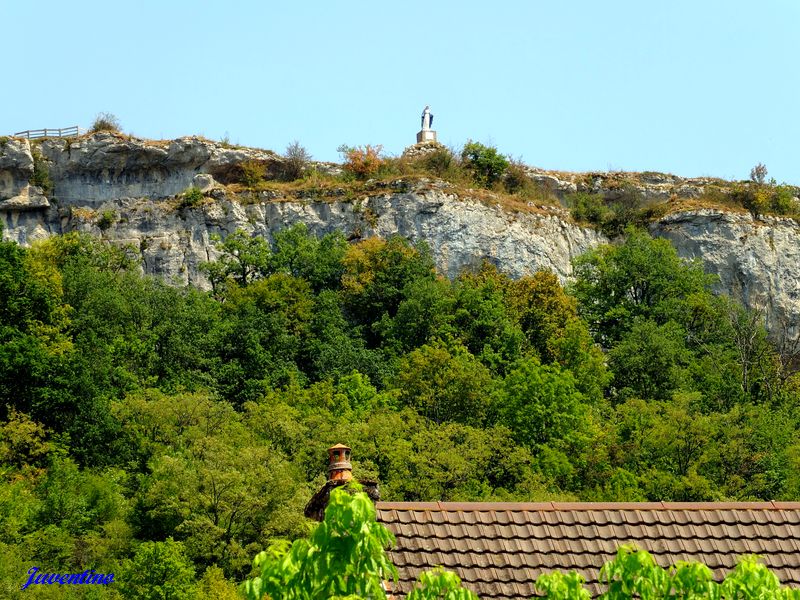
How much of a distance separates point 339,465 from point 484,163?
60548 millimetres

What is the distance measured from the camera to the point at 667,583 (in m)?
10.7

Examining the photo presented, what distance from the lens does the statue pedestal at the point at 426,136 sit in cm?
7556

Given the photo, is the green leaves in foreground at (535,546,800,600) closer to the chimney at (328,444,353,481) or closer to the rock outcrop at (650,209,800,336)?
the chimney at (328,444,353,481)

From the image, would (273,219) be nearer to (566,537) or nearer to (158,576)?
(158,576)

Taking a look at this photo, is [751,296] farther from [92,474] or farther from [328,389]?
[92,474]

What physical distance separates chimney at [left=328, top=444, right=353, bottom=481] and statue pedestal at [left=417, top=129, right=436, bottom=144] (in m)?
63.8

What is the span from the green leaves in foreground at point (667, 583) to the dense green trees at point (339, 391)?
24701 millimetres

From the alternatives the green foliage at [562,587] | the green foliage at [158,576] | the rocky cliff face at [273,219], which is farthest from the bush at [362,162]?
the green foliage at [562,587]

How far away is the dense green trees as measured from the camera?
133ft

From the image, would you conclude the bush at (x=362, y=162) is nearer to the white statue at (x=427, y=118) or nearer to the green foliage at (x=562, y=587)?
the white statue at (x=427, y=118)

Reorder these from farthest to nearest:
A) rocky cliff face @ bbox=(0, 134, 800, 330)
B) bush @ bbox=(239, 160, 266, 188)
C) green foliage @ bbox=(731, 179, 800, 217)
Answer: green foliage @ bbox=(731, 179, 800, 217)
bush @ bbox=(239, 160, 266, 188)
rocky cliff face @ bbox=(0, 134, 800, 330)

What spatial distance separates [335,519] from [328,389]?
141 ft

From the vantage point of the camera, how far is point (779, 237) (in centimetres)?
7206

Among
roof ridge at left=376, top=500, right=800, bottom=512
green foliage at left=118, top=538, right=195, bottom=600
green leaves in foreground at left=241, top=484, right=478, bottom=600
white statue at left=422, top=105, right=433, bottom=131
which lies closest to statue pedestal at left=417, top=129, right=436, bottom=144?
white statue at left=422, top=105, right=433, bottom=131
